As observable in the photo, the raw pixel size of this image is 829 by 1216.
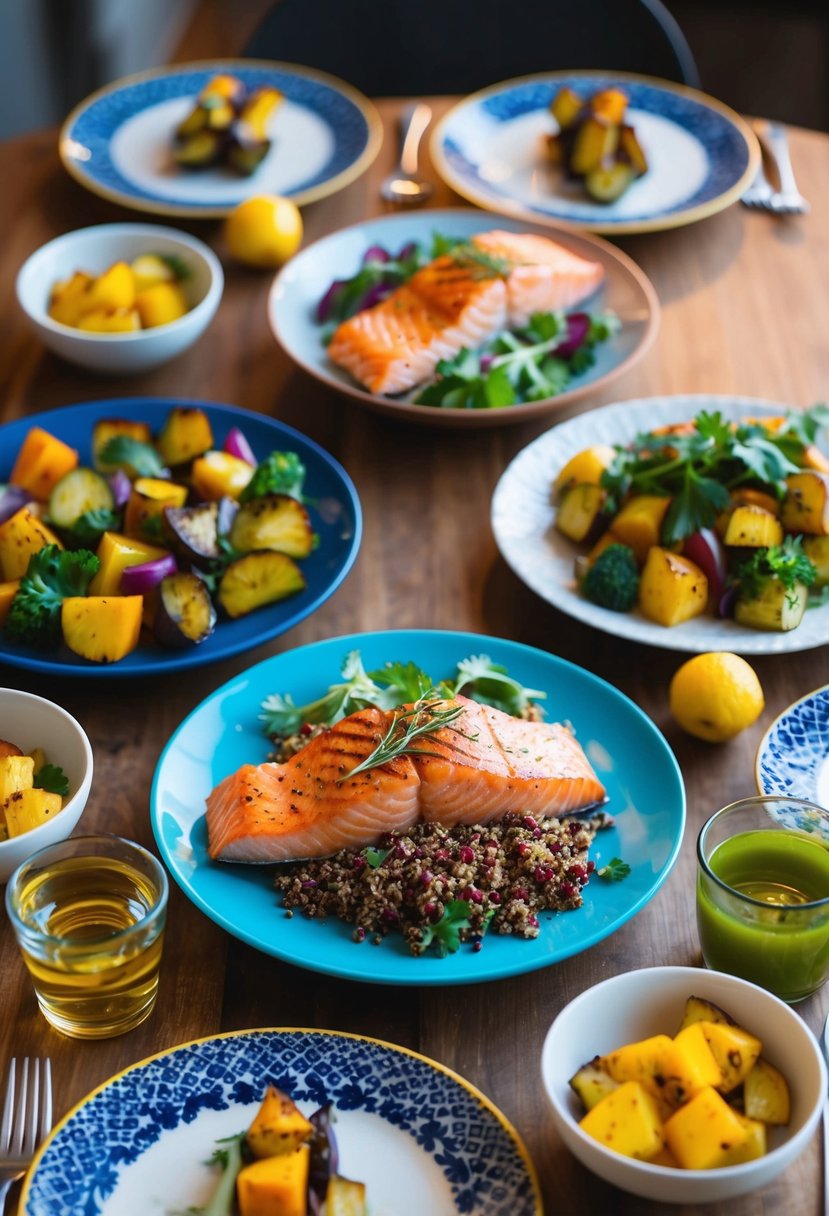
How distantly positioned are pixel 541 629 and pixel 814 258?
4.37 ft

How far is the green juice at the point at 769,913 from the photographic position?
1229 mm

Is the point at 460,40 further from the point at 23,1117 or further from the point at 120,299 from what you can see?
the point at 23,1117

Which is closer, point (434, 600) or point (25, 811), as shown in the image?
point (25, 811)

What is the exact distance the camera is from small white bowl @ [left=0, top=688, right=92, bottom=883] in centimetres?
136

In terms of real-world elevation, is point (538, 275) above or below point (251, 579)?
above

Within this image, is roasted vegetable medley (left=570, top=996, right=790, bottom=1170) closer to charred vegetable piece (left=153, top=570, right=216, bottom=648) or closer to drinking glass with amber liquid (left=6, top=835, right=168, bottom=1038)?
drinking glass with amber liquid (left=6, top=835, right=168, bottom=1038)

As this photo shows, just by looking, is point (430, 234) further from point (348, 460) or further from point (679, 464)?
point (679, 464)

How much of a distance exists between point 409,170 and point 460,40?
727mm

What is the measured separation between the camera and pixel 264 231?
2.56 metres

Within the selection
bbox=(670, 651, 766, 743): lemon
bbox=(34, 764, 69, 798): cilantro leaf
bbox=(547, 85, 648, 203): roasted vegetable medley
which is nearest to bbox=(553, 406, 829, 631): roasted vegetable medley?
bbox=(670, 651, 766, 743): lemon

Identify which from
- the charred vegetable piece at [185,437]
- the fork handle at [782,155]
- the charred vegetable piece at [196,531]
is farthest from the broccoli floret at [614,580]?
the fork handle at [782,155]

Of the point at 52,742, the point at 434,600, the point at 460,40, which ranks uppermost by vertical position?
the point at 460,40

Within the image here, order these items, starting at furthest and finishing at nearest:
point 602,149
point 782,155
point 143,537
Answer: point 782,155, point 602,149, point 143,537

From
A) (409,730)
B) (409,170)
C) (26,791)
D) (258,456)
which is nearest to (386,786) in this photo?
(409,730)
